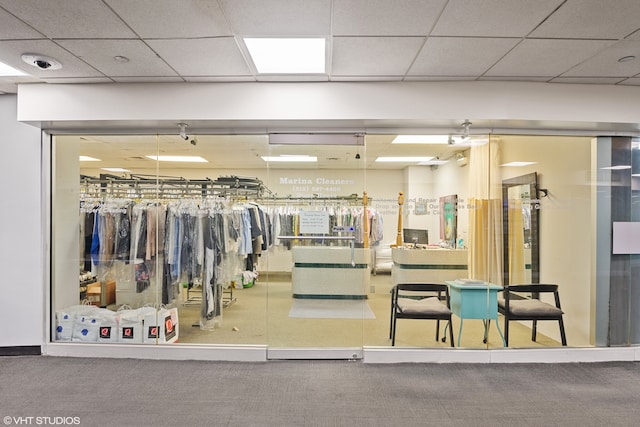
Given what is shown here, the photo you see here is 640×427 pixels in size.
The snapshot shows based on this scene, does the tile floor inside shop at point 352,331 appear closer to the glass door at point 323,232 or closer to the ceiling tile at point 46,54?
the glass door at point 323,232

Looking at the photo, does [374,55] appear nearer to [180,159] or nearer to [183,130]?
[183,130]

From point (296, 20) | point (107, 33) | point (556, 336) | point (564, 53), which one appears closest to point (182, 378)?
point (107, 33)

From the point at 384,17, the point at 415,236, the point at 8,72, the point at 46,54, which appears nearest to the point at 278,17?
the point at 384,17

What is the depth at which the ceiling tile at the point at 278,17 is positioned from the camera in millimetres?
2129

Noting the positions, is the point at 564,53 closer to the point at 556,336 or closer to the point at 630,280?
the point at 630,280

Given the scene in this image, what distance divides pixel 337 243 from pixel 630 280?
3.07 m

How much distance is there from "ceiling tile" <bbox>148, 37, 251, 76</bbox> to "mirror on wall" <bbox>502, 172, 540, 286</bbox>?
2.98m

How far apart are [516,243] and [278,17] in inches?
127

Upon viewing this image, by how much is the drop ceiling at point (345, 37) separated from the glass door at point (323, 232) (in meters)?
0.72

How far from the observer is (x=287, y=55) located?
285cm

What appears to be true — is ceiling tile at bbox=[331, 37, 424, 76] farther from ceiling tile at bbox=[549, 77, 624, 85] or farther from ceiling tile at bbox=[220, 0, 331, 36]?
ceiling tile at bbox=[549, 77, 624, 85]

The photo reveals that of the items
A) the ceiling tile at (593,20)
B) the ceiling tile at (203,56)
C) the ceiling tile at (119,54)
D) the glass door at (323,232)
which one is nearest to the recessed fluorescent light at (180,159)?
the ceiling tile at (119,54)

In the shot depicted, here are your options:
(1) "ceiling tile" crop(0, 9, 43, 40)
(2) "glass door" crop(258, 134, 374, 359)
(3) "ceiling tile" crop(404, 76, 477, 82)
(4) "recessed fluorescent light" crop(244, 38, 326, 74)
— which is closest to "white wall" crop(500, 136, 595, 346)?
(3) "ceiling tile" crop(404, 76, 477, 82)

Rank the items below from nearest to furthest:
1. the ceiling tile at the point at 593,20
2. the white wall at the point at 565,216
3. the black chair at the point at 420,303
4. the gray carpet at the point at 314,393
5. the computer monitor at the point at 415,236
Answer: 1. the ceiling tile at the point at 593,20
2. the gray carpet at the point at 314,393
3. the black chair at the point at 420,303
4. the white wall at the point at 565,216
5. the computer monitor at the point at 415,236
